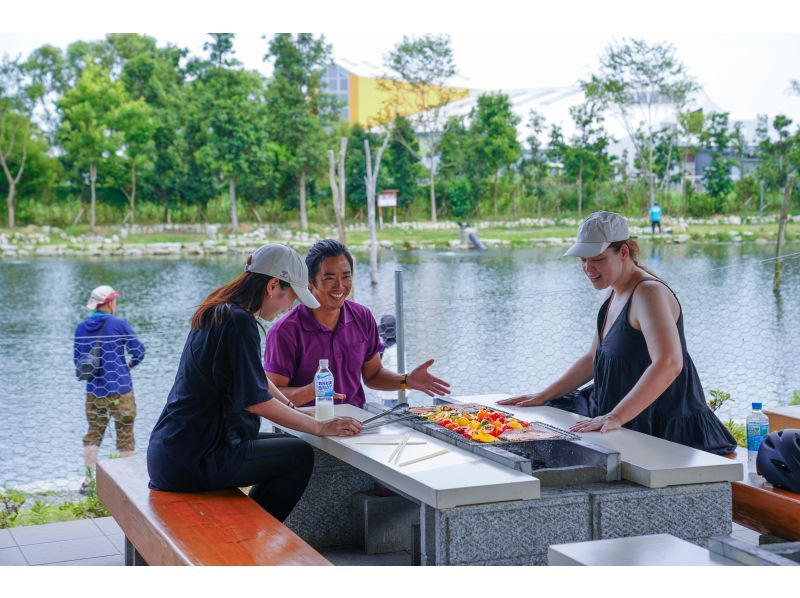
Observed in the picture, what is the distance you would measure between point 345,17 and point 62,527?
2198 millimetres

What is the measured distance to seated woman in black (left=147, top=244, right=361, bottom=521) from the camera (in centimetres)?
254

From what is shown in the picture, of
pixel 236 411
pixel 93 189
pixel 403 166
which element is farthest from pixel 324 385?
pixel 403 166

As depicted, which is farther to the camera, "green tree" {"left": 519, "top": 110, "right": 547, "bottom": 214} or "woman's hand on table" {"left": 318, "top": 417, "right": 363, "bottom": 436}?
"green tree" {"left": 519, "top": 110, "right": 547, "bottom": 214}

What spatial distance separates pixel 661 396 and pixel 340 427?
96cm

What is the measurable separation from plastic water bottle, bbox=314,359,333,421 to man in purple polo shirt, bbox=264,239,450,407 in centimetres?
29

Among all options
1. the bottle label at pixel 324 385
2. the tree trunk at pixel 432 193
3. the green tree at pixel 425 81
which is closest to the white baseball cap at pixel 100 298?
the bottle label at pixel 324 385

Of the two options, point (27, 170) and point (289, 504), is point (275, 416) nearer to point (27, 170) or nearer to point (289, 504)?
point (289, 504)

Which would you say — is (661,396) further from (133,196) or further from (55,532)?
(133,196)

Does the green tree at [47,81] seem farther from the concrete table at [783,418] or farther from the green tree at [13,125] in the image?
the concrete table at [783,418]

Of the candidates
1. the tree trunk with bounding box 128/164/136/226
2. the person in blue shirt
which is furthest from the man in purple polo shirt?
the tree trunk with bounding box 128/164/136/226

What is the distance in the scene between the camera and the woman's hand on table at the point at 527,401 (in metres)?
3.20

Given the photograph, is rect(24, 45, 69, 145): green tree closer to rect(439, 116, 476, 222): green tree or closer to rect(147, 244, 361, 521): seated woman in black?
rect(439, 116, 476, 222): green tree

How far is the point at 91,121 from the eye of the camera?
1200 inches
